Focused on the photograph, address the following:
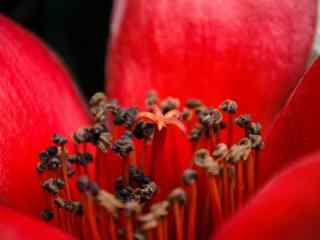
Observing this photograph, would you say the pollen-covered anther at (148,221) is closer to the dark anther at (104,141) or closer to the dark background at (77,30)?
the dark anther at (104,141)

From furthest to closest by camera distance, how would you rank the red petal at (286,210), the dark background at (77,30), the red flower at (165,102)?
the dark background at (77,30), the red flower at (165,102), the red petal at (286,210)

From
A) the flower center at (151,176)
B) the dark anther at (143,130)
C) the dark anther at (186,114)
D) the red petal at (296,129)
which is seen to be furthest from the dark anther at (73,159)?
the red petal at (296,129)

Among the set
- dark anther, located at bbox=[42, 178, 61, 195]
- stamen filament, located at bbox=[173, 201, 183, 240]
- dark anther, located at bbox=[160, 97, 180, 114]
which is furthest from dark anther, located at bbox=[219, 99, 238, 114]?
dark anther, located at bbox=[42, 178, 61, 195]

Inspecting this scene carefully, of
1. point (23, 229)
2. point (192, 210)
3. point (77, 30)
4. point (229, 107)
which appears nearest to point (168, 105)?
point (229, 107)

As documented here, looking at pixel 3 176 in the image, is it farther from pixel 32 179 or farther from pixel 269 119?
pixel 269 119

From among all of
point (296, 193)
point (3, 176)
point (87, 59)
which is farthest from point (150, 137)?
point (87, 59)

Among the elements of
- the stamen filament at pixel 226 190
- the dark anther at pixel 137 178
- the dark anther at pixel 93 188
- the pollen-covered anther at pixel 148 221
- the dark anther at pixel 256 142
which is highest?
the dark anther at pixel 256 142

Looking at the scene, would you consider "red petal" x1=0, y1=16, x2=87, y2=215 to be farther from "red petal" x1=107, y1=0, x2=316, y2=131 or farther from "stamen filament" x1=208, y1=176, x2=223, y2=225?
"stamen filament" x1=208, y1=176, x2=223, y2=225
